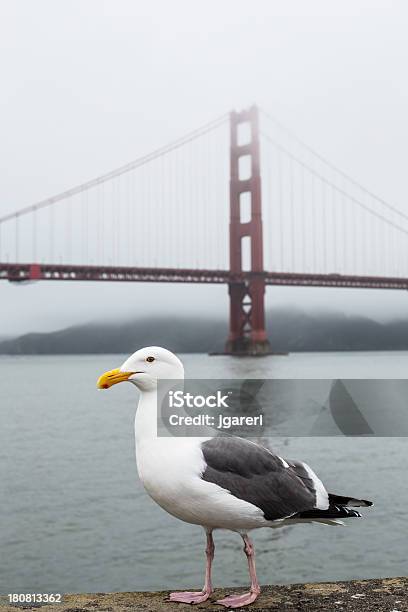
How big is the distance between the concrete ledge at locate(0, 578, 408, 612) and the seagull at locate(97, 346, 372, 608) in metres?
0.08

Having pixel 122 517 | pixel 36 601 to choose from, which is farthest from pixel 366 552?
pixel 36 601

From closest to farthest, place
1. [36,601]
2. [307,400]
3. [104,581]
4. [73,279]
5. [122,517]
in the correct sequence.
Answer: [36,601] → [104,581] → [122,517] → [307,400] → [73,279]

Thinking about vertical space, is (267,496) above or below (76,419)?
above

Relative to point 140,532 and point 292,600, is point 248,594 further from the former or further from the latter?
point 140,532

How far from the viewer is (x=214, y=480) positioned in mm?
2748

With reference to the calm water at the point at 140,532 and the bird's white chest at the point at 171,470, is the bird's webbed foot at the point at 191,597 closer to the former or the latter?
the bird's white chest at the point at 171,470

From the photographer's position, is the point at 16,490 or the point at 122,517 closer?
the point at 122,517

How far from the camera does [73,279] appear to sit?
47.8 meters

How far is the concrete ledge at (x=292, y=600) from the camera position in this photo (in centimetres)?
291

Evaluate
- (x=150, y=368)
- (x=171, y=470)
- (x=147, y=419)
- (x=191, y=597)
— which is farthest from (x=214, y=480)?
(x=191, y=597)

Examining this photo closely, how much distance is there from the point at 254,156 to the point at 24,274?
21.2 m

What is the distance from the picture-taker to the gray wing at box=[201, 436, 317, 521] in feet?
9.12

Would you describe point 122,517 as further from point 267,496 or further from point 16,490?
point 267,496

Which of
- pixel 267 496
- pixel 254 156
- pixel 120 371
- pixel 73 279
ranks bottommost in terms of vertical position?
pixel 267 496
